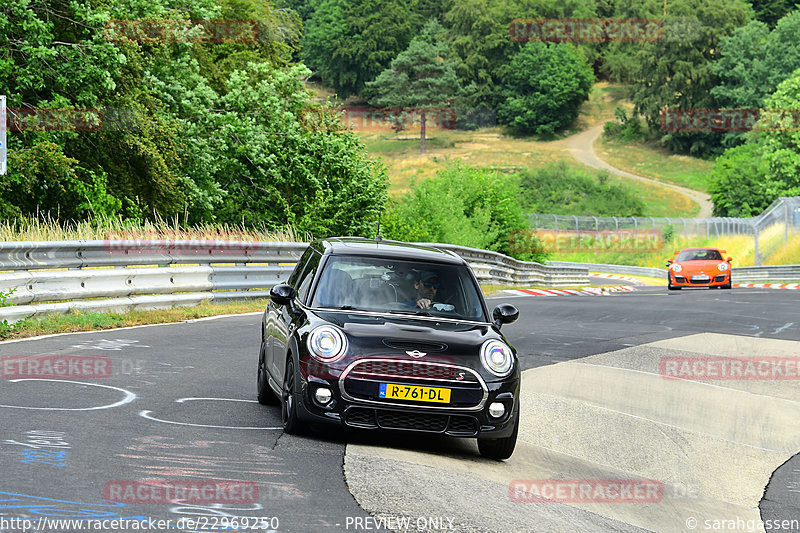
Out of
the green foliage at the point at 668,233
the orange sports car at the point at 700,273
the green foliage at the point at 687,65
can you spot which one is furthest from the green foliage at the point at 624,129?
the orange sports car at the point at 700,273

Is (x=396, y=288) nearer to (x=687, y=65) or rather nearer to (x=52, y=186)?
(x=52, y=186)

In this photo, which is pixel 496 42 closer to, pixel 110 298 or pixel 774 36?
pixel 774 36

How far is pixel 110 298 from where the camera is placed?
15969mm

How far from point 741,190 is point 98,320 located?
276ft

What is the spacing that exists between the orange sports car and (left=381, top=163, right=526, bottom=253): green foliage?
953 cm

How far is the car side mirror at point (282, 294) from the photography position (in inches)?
348

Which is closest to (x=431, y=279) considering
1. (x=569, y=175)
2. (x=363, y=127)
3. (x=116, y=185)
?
(x=116, y=185)

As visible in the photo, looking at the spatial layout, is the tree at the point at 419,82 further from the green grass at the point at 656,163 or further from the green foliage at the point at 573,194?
the green foliage at the point at 573,194

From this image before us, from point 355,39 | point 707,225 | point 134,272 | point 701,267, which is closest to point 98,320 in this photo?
point 134,272

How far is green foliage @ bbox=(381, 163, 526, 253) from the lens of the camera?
144 feet

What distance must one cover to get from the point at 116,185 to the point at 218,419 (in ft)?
71.7

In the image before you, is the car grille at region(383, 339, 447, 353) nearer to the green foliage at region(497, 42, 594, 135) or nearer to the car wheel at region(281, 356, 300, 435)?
the car wheel at region(281, 356, 300, 435)

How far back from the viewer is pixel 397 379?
7.58 meters

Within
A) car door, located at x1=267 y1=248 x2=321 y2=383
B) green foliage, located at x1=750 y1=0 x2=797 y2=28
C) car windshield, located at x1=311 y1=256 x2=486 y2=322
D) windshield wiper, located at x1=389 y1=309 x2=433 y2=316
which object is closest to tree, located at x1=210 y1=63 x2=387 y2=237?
car door, located at x1=267 y1=248 x2=321 y2=383
